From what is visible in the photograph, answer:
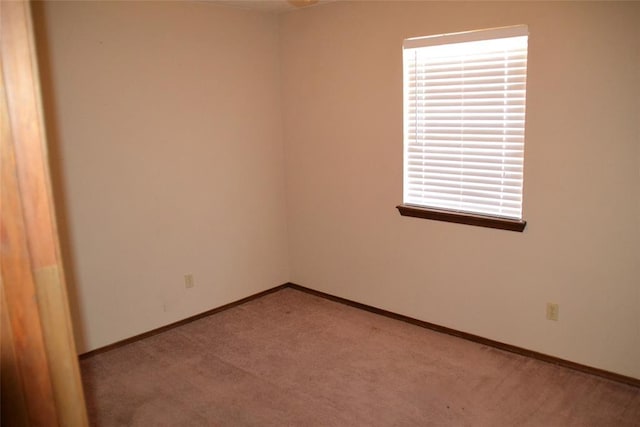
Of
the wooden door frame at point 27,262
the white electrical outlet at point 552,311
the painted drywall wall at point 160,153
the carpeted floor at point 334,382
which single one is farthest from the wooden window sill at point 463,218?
the wooden door frame at point 27,262

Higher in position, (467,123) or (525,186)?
(467,123)

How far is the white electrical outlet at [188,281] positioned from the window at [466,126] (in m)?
1.72

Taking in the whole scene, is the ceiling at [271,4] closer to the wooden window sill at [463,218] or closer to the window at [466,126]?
the window at [466,126]

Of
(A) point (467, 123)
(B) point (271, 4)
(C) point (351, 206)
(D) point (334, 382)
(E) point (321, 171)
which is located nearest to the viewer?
(D) point (334, 382)

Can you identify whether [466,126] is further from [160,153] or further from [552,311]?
[160,153]

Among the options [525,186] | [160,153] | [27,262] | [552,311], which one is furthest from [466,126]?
[27,262]

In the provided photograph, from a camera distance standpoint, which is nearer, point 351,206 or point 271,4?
point 271,4

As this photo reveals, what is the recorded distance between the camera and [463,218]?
3311mm

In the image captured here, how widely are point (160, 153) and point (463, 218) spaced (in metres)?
2.18

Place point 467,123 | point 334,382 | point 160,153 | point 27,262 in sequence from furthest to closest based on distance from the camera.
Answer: point 160,153 < point 467,123 < point 334,382 < point 27,262

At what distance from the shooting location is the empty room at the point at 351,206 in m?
2.74

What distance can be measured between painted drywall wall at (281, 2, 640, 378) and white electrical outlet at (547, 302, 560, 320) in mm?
45

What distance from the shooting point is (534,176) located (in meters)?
2.97

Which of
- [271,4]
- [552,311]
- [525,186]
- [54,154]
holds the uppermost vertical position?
[271,4]
